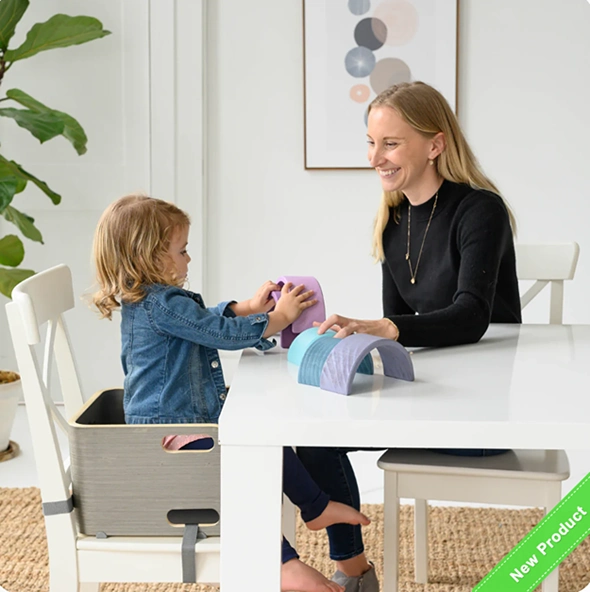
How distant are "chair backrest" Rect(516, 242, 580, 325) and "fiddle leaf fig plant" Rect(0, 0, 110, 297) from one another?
1.62 meters

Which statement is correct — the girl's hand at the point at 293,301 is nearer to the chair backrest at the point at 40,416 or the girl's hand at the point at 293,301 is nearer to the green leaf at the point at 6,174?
the chair backrest at the point at 40,416

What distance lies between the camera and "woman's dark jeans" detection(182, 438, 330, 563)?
1507 millimetres

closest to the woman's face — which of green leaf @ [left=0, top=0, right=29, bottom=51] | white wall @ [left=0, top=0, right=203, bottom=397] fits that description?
green leaf @ [left=0, top=0, right=29, bottom=51]

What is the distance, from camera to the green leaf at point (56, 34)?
3153mm

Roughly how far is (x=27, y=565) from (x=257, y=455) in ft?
4.29

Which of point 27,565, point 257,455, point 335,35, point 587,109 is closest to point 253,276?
point 335,35

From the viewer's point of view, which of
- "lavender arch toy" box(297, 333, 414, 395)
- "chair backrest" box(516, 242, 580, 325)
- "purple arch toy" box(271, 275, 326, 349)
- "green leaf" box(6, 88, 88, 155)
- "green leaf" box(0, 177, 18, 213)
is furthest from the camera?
"green leaf" box(6, 88, 88, 155)

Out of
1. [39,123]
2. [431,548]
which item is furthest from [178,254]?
[39,123]

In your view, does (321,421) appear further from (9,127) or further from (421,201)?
(9,127)

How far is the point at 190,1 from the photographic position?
368 centimetres

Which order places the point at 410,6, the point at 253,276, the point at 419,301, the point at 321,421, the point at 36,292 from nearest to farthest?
1. the point at 321,421
2. the point at 36,292
3. the point at 419,301
4. the point at 410,6
5. the point at 253,276

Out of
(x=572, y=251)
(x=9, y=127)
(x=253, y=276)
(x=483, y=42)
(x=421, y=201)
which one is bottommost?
(x=253, y=276)

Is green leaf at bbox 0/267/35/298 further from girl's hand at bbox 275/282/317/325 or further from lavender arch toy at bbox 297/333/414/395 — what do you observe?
lavender arch toy at bbox 297/333/414/395

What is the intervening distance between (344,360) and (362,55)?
105 inches
